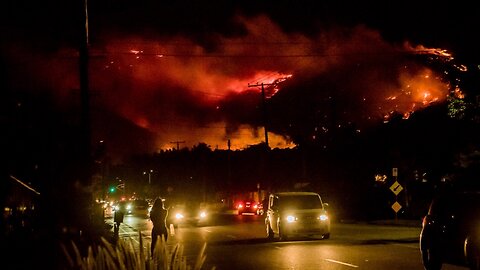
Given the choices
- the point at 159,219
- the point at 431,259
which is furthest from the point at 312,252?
the point at 431,259

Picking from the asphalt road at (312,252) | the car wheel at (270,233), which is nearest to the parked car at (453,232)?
the asphalt road at (312,252)

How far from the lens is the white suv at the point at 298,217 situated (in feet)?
90.2

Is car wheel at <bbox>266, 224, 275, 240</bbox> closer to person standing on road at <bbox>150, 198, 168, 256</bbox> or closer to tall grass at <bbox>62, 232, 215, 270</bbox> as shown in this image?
person standing on road at <bbox>150, 198, 168, 256</bbox>

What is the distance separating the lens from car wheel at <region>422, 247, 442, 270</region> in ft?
53.5

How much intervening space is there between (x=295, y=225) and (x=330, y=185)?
3056 centimetres

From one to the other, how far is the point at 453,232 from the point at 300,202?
1271cm

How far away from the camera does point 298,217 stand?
90.4 ft

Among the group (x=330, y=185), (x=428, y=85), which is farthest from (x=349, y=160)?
(x=428, y=85)

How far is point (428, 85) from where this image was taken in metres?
45.2

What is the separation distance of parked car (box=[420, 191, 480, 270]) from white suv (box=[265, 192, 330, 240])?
33.9ft

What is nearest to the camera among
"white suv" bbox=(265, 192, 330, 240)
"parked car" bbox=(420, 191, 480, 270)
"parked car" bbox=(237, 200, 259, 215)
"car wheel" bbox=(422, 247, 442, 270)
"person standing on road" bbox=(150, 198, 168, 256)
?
"parked car" bbox=(420, 191, 480, 270)

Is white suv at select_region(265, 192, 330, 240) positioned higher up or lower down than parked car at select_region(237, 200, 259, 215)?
lower down

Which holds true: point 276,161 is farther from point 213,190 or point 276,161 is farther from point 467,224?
point 467,224

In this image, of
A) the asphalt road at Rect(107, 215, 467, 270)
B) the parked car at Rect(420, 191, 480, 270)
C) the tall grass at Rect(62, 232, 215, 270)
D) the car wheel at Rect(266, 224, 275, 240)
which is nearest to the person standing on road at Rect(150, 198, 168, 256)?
the asphalt road at Rect(107, 215, 467, 270)
